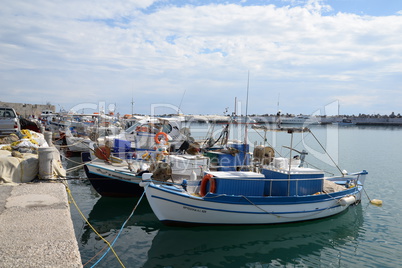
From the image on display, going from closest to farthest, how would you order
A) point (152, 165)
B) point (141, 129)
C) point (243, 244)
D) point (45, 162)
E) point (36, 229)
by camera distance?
1. point (36, 229)
2. point (45, 162)
3. point (243, 244)
4. point (152, 165)
5. point (141, 129)

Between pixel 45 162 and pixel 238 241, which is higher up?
pixel 45 162

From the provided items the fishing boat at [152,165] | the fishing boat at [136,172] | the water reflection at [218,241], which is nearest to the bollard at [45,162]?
the water reflection at [218,241]

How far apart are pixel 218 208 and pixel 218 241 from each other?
1254mm

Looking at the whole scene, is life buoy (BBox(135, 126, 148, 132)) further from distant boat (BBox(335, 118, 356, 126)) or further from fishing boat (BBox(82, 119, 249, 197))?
distant boat (BBox(335, 118, 356, 126))

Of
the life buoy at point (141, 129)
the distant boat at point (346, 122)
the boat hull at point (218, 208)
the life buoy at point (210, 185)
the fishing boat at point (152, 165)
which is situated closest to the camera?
the boat hull at point (218, 208)

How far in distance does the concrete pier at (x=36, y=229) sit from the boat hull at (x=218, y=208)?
13.1ft

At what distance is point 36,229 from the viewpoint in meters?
6.74

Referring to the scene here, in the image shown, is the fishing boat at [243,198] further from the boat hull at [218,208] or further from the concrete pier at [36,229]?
the concrete pier at [36,229]

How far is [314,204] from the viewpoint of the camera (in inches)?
551

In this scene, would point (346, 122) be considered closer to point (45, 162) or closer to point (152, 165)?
point (152, 165)

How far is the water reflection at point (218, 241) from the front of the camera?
10843mm

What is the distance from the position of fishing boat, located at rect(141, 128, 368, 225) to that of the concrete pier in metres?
4.24

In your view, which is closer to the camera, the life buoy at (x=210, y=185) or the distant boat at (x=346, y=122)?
the life buoy at (x=210, y=185)

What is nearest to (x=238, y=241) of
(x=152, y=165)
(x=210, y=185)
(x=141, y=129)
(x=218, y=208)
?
(x=218, y=208)
